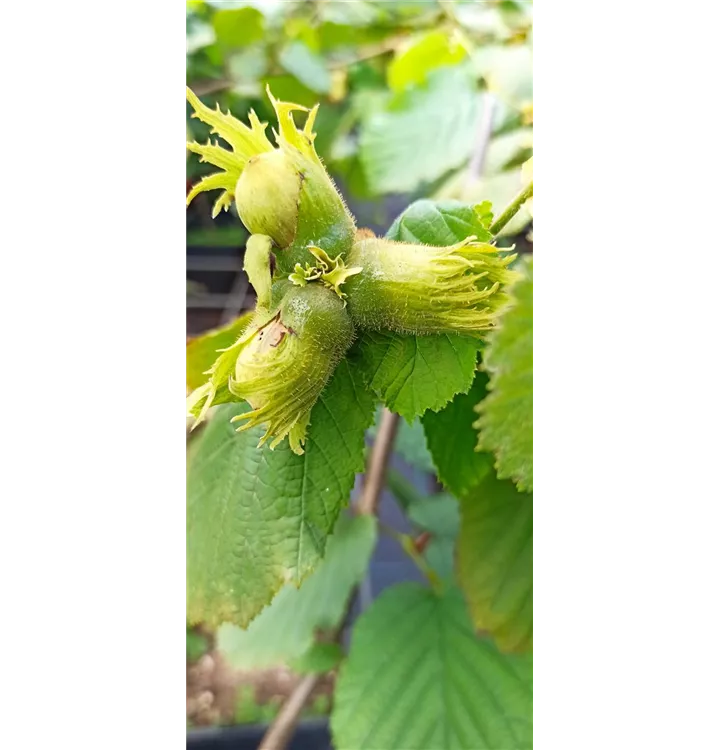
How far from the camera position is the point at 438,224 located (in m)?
0.49

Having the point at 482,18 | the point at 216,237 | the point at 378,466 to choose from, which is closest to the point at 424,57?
the point at 482,18

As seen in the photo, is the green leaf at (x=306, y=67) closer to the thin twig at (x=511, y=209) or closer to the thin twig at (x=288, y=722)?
the thin twig at (x=511, y=209)

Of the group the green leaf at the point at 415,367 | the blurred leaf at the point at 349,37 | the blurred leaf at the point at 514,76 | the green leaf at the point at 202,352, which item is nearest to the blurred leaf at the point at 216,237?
the green leaf at the point at 202,352

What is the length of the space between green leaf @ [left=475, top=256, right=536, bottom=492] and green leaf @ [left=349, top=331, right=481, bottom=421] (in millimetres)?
25

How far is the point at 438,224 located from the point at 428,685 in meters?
0.50

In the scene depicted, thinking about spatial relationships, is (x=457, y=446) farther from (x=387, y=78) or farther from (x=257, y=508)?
(x=387, y=78)

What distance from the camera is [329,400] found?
20.3 inches

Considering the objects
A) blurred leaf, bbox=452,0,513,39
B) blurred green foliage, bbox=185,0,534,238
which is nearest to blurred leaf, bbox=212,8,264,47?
blurred green foliage, bbox=185,0,534,238

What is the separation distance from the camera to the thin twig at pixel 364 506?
785 mm

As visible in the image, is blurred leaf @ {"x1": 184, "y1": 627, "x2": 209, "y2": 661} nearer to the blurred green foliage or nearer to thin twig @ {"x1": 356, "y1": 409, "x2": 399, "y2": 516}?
thin twig @ {"x1": 356, "y1": 409, "x2": 399, "y2": 516}

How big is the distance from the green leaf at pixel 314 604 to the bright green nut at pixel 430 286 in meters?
0.44
